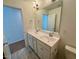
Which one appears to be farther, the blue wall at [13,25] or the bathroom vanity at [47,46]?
the blue wall at [13,25]

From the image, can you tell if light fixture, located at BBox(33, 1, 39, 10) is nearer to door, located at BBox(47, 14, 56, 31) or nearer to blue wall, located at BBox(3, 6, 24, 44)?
blue wall, located at BBox(3, 6, 24, 44)

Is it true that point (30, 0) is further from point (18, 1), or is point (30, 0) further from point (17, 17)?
point (17, 17)

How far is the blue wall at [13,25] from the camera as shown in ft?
13.1

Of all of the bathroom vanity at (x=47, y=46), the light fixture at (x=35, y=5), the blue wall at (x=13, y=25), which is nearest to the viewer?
the bathroom vanity at (x=47, y=46)

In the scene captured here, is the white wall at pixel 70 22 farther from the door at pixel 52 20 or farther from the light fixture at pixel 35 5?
the light fixture at pixel 35 5

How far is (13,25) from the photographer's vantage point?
4262mm

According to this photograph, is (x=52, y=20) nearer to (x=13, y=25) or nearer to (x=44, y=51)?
(x=44, y=51)

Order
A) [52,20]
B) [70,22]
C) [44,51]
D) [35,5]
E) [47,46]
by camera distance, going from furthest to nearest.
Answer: [35,5]
[52,20]
[44,51]
[47,46]
[70,22]

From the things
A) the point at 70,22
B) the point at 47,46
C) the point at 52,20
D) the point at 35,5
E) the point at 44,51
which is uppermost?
the point at 35,5

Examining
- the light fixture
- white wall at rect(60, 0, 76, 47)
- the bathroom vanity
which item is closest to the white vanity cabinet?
the bathroom vanity

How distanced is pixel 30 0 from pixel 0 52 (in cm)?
376

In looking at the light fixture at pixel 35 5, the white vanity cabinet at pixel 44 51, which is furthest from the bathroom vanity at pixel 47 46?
the light fixture at pixel 35 5

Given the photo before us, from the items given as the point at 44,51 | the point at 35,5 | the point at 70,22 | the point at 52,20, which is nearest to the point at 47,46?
the point at 44,51

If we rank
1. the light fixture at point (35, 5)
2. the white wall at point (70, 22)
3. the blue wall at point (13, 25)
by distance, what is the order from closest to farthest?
the white wall at point (70, 22), the light fixture at point (35, 5), the blue wall at point (13, 25)
